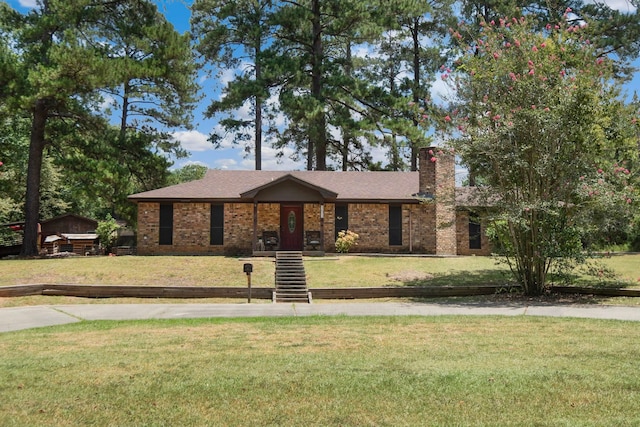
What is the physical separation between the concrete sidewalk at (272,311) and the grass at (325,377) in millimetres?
2386

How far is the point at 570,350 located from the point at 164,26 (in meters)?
21.3

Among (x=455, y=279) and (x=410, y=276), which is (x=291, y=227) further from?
(x=455, y=279)

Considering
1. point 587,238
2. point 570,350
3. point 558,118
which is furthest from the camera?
point 587,238

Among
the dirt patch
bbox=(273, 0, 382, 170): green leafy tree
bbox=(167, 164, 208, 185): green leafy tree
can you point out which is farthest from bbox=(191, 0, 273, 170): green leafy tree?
bbox=(167, 164, 208, 185): green leafy tree

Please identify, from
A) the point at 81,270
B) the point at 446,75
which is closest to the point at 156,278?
the point at 81,270

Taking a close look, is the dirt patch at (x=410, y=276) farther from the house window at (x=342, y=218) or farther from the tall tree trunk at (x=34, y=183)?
the tall tree trunk at (x=34, y=183)

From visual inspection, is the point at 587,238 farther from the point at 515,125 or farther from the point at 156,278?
the point at 156,278

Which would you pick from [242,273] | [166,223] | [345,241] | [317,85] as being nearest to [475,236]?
[345,241]

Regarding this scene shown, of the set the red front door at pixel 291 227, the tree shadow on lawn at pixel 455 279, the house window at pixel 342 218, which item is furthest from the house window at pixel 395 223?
the tree shadow on lawn at pixel 455 279

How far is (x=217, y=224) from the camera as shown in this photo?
23.5m

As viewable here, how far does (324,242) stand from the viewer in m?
23.7

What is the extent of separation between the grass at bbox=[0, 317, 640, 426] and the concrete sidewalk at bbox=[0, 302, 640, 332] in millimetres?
2386

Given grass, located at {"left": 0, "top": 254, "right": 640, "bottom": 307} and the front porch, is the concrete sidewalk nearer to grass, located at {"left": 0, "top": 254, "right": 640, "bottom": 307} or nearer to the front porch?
grass, located at {"left": 0, "top": 254, "right": 640, "bottom": 307}

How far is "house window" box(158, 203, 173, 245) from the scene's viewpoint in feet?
76.6
